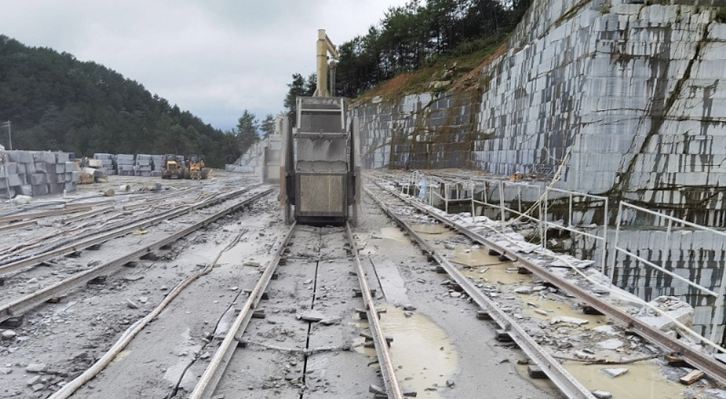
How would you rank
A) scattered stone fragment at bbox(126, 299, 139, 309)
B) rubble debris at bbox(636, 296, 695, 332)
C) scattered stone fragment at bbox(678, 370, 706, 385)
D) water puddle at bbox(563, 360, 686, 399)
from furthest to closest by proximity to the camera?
scattered stone fragment at bbox(126, 299, 139, 309), rubble debris at bbox(636, 296, 695, 332), scattered stone fragment at bbox(678, 370, 706, 385), water puddle at bbox(563, 360, 686, 399)

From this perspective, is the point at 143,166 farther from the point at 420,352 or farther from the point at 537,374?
the point at 537,374

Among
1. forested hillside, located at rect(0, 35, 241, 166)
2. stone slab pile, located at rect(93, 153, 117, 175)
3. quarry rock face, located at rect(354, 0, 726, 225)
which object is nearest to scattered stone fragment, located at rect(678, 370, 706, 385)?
quarry rock face, located at rect(354, 0, 726, 225)

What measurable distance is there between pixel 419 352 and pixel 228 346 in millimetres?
1833

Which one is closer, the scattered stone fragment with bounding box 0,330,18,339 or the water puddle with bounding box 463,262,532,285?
the scattered stone fragment with bounding box 0,330,18,339

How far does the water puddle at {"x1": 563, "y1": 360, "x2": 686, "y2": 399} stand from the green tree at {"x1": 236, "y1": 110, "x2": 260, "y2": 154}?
402ft

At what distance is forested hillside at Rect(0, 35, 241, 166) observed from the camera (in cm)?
7888

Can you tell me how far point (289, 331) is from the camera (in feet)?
17.7

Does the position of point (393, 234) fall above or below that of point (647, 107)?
below

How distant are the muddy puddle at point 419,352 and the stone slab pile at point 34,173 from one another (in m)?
18.1

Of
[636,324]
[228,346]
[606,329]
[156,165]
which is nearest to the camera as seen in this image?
Answer: [228,346]

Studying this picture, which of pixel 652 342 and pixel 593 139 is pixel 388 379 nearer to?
pixel 652 342

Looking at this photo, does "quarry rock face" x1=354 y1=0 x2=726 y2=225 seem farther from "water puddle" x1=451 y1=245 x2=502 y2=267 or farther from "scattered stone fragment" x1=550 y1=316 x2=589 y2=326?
"scattered stone fragment" x1=550 y1=316 x2=589 y2=326

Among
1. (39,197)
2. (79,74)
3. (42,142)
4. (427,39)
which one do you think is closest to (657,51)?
(39,197)

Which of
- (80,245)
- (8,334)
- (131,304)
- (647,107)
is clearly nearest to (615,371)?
(131,304)
